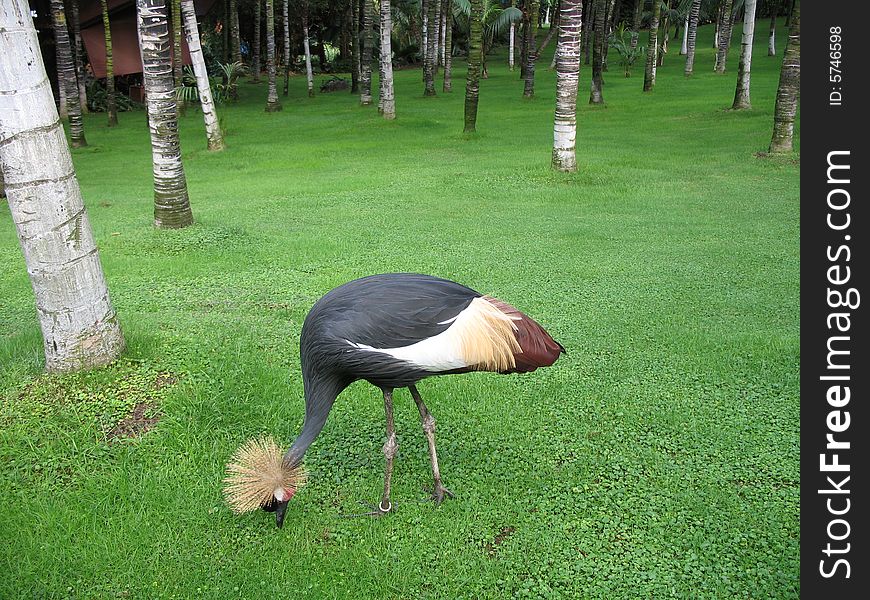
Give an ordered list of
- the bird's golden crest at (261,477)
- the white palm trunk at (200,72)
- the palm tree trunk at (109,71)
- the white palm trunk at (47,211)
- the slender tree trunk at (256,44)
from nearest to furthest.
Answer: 1. the bird's golden crest at (261,477)
2. the white palm trunk at (47,211)
3. the white palm trunk at (200,72)
4. the palm tree trunk at (109,71)
5. the slender tree trunk at (256,44)

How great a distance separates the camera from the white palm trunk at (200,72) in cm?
1451

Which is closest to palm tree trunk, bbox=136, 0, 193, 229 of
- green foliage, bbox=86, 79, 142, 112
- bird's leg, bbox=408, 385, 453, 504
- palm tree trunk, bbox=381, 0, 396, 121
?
bird's leg, bbox=408, 385, 453, 504

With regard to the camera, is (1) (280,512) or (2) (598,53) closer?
(1) (280,512)

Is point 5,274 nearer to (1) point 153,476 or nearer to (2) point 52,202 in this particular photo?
(2) point 52,202

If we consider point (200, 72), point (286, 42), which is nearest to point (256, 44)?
point (286, 42)

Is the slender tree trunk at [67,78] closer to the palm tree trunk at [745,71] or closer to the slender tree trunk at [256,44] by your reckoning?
the slender tree trunk at [256,44]

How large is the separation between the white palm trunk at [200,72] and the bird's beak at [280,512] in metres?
12.5

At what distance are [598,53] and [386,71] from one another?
5.94m

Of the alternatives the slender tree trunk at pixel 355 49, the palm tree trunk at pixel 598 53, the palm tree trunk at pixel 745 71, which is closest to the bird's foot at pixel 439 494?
the palm tree trunk at pixel 745 71

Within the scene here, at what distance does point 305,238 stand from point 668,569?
6.25m

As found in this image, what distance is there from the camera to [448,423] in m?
4.78

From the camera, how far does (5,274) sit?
7711 mm

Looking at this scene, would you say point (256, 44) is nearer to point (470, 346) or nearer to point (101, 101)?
point (101, 101)

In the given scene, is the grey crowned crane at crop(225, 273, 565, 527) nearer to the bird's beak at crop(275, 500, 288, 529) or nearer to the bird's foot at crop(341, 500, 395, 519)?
the bird's beak at crop(275, 500, 288, 529)
